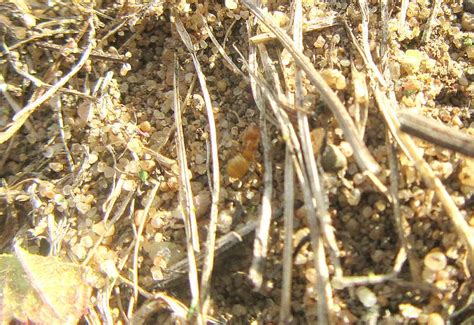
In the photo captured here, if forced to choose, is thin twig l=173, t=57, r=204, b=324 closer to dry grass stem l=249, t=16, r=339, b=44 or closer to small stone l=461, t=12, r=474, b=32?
dry grass stem l=249, t=16, r=339, b=44

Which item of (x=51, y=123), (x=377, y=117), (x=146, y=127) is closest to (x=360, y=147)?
(x=377, y=117)

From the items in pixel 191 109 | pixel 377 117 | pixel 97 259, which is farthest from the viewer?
pixel 191 109

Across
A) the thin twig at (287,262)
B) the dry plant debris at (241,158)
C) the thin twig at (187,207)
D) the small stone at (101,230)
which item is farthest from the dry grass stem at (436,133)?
the small stone at (101,230)

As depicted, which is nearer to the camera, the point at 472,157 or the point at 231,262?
the point at 472,157

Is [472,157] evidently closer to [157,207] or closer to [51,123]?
[157,207]

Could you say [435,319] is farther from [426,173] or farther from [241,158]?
[241,158]

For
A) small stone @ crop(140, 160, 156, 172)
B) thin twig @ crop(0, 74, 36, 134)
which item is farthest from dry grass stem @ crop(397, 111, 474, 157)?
thin twig @ crop(0, 74, 36, 134)

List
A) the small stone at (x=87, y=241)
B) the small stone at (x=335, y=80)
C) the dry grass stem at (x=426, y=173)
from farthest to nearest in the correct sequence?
the small stone at (x=87, y=241)
the small stone at (x=335, y=80)
the dry grass stem at (x=426, y=173)

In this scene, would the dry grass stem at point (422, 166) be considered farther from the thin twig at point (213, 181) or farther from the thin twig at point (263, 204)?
the thin twig at point (213, 181)
